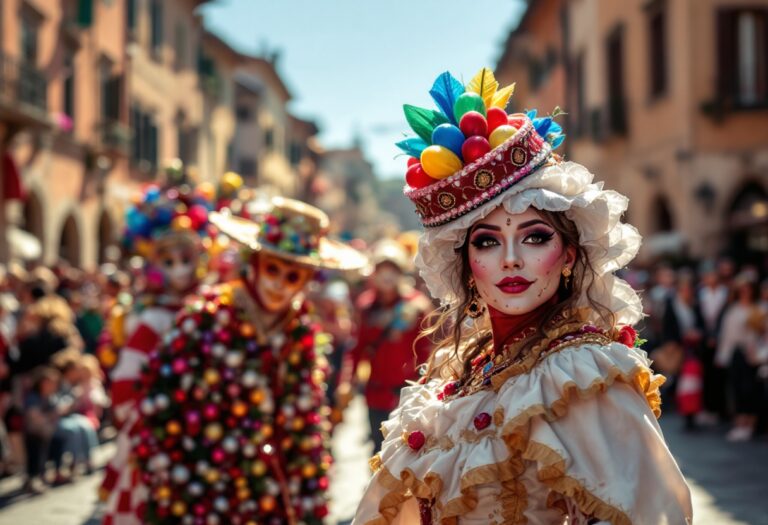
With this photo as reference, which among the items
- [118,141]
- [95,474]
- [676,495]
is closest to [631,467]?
[676,495]

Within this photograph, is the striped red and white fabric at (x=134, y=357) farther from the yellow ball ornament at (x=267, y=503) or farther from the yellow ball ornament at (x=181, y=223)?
the yellow ball ornament at (x=267, y=503)

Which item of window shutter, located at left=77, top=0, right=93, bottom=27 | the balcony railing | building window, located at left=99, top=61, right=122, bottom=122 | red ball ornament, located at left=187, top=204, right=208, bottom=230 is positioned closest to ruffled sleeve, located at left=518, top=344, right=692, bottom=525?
red ball ornament, located at left=187, top=204, right=208, bottom=230

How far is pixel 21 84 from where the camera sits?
20781 millimetres

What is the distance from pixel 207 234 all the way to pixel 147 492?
85.3 inches

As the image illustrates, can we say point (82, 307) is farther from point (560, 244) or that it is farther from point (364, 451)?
point (560, 244)

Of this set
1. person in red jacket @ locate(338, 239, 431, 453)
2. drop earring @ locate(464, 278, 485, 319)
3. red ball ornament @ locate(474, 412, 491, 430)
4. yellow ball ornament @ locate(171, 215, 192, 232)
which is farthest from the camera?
person in red jacket @ locate(338, 239, 431, 453)

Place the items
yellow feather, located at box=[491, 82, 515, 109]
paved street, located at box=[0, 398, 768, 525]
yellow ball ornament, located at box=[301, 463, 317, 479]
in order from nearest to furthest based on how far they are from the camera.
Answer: yellow feather, located at box=[491, 82, 515, 109] < yellow ball ornament, located at box=[301, 463, 317, 479] < paved street, located at box=[0, 398, 768, 525]

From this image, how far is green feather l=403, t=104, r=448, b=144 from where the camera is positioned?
3.48 meters

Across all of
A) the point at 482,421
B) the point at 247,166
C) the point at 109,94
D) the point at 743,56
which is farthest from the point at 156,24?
the point at 482,421

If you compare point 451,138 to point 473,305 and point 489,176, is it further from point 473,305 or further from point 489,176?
point 473,305

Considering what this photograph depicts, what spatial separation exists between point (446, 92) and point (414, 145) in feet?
0.60

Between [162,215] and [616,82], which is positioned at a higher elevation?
[616,82]

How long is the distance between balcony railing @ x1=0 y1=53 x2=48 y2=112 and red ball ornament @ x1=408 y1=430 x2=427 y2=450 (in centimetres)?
1723

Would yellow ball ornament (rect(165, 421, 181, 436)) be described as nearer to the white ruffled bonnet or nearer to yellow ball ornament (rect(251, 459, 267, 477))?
yellow ball ornament (rect(251, 459, 267, 477))
